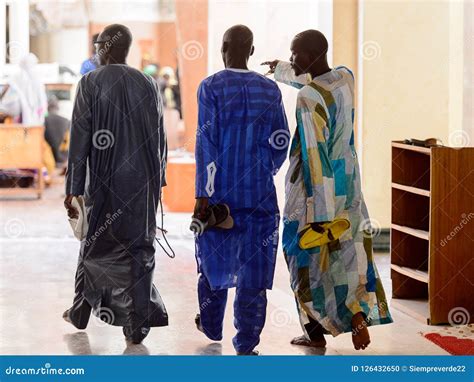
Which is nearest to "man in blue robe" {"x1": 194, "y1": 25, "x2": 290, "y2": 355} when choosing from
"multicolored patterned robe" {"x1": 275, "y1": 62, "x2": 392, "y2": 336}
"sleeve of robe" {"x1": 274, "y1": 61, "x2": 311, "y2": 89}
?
"multicolored patterned robe" {"x1": 275, "y1": 62, "x2": 392, "y2": 336}

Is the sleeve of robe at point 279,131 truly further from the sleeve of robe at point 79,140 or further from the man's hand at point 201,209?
the sleeve of robe at point 79,140

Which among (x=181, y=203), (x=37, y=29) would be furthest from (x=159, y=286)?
(x=37, y=29)

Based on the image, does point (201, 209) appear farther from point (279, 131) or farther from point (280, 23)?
point (280, 23)

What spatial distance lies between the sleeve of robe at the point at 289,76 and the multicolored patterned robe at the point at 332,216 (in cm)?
20

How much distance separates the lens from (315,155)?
4.87 m

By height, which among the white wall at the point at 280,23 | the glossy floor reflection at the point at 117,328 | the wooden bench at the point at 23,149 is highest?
the white wall at the point at 280,23

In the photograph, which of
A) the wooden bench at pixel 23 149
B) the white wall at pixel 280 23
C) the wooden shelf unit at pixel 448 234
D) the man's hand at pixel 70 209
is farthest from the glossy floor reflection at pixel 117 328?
the wooden bench at pixel 23 149

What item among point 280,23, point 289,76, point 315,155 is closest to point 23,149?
point 280,23

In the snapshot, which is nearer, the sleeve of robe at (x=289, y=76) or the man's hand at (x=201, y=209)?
the man's hand at (x=201, y=209)

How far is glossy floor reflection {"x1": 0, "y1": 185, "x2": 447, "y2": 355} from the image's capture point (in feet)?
17.3

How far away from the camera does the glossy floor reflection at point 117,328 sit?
5.27m

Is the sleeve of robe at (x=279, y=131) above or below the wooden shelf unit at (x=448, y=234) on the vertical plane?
above

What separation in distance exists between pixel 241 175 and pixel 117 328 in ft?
4.18
